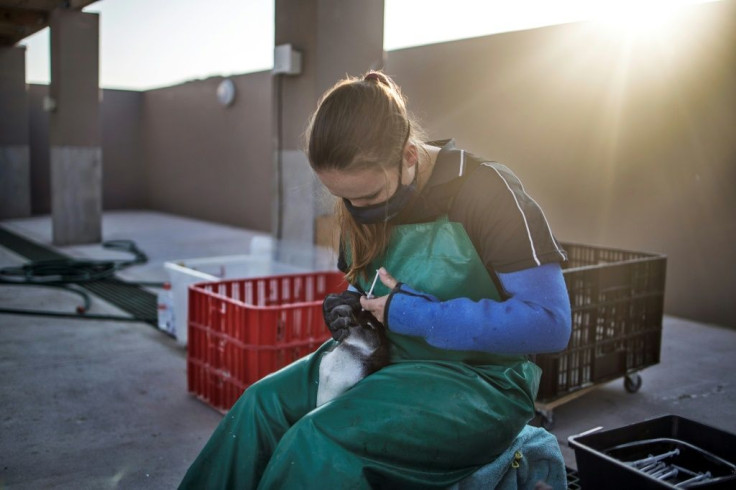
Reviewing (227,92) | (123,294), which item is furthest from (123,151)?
(123,294)

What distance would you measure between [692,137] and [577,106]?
45.6 inches

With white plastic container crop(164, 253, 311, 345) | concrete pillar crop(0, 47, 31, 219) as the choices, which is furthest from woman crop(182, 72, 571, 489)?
concrete pillar crop(0, 47, 31, 219)

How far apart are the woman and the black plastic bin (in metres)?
0.20

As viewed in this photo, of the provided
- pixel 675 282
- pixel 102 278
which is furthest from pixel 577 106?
pixel 102 278

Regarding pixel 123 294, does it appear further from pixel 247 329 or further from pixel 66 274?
pixel 247 329

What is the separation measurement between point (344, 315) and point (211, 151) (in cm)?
1279

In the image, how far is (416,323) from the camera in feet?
5.52

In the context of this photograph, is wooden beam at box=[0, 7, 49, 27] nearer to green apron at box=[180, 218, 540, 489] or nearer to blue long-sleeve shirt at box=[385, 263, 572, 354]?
green apron at box=[180, 218, 540, 489]

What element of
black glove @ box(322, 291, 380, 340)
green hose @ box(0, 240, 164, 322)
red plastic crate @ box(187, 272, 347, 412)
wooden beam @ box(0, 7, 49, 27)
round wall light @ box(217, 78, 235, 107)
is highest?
wooden beam @ box(0, 7, 49, 27)

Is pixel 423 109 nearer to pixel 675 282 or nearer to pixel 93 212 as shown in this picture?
pixel 675 282

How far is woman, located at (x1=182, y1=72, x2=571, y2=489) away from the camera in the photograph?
159cm

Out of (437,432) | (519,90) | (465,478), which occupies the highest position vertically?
(519,90)

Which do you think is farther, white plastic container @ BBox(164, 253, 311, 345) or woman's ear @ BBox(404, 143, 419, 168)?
white plastic container @ BBox(164, 253, 311, 345)

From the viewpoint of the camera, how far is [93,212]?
10.4 metres
